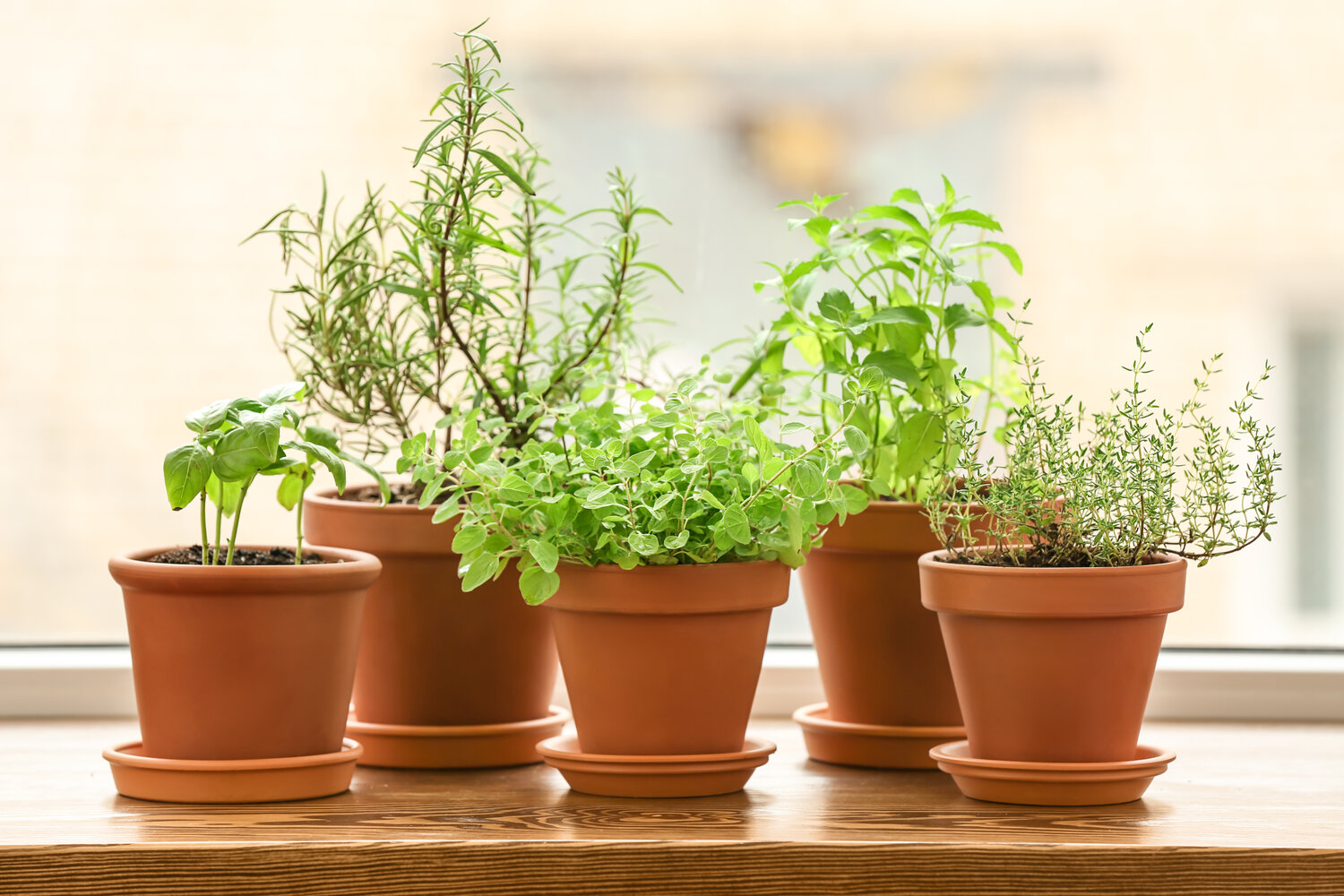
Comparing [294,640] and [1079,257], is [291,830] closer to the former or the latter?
[294,640]

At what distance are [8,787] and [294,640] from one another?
0.29 metres

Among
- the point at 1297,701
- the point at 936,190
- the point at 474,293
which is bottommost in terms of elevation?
the point at 1297,701

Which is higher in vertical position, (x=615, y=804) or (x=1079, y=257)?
(x=1079, y=257)

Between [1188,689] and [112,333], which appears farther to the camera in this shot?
[112,333]

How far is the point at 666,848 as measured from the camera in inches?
32.7

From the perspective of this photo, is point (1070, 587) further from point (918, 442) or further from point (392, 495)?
point (392, 495)

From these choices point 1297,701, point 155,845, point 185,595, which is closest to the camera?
point 155,845

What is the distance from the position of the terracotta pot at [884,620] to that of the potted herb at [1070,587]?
0.09m

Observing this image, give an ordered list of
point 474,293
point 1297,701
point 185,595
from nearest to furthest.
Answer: point 185,595 < point 474,293 < point 1297,701

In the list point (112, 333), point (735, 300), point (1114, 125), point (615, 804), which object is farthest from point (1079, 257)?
point (112, 333)

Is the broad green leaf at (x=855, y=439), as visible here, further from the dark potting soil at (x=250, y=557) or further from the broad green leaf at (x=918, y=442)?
the dark potting soil at (x=250, y=557)

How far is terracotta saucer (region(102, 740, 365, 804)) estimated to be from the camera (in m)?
0.95

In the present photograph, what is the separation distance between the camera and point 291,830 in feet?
2.84

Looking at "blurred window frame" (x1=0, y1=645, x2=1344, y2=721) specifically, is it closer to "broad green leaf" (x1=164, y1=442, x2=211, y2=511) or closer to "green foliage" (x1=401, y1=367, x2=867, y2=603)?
"green foliage" (x1=401, y1=367, x2=867, y2=603)
